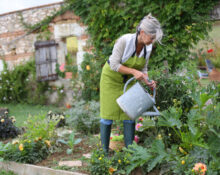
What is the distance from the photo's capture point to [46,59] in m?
7.32

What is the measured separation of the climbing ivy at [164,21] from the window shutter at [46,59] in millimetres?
1764

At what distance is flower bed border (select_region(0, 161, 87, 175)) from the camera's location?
263cm

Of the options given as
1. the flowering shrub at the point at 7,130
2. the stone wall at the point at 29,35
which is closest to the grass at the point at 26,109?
the stone wall at the point at 29,35

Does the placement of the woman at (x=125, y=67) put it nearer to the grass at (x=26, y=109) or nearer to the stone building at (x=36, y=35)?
the grass at (x=26, y=109)

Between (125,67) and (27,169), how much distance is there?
1553mm

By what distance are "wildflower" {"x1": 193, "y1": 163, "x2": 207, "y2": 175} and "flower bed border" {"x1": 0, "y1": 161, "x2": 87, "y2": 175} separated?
1.12 m

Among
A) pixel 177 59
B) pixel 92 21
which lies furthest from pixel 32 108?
pixel 177 59

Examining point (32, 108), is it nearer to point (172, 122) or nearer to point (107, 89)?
point (107, 89)

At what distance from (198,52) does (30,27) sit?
15.6 feet

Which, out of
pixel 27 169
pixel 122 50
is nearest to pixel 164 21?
pixel 122 50

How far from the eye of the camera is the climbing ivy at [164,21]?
5004 mm

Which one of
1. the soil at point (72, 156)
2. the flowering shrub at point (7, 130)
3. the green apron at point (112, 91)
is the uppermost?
the green apron at point (112, 91)

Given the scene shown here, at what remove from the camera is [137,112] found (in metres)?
2.27

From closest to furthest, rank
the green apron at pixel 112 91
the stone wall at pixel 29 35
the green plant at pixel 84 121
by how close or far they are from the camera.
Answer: the green apron at pixel 112 91 < the green plant at pixel 84 121 < the stone wall at pixel 29 35
